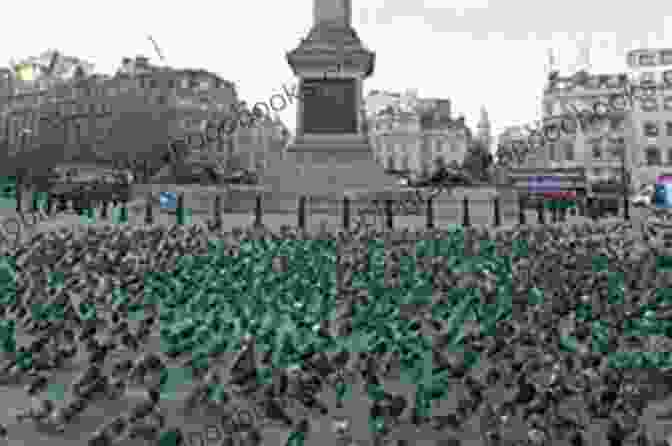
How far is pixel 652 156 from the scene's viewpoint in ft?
232

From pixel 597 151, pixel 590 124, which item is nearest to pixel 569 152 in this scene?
pixel 597 151

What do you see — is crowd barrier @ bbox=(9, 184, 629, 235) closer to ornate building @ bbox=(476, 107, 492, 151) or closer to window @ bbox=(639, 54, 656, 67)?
window @ bbox=(639, 54, 656, 67)

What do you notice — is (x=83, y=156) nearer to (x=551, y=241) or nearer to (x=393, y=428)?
(x=551, y=241)

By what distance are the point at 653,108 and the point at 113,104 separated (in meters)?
63.7

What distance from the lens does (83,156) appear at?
6900 cm

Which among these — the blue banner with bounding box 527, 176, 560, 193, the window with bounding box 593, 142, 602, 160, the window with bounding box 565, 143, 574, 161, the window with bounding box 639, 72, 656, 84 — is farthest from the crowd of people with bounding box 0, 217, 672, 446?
the window with bounding box 639, 72, 656, 84

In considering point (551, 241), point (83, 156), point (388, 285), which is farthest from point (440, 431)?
point (83, 156)

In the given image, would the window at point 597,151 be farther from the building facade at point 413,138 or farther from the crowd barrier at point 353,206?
the crowd barrier at point 353,206

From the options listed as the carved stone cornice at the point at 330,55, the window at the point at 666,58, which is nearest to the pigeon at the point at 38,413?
the carved stone cornice at the point at 330,55

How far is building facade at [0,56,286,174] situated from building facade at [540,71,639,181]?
40.3 m

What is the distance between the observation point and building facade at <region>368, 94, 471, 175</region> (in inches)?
4847

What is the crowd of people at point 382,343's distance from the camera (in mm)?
3604

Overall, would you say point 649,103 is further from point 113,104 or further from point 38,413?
point 38,413

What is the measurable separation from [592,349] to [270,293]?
3.43 m
